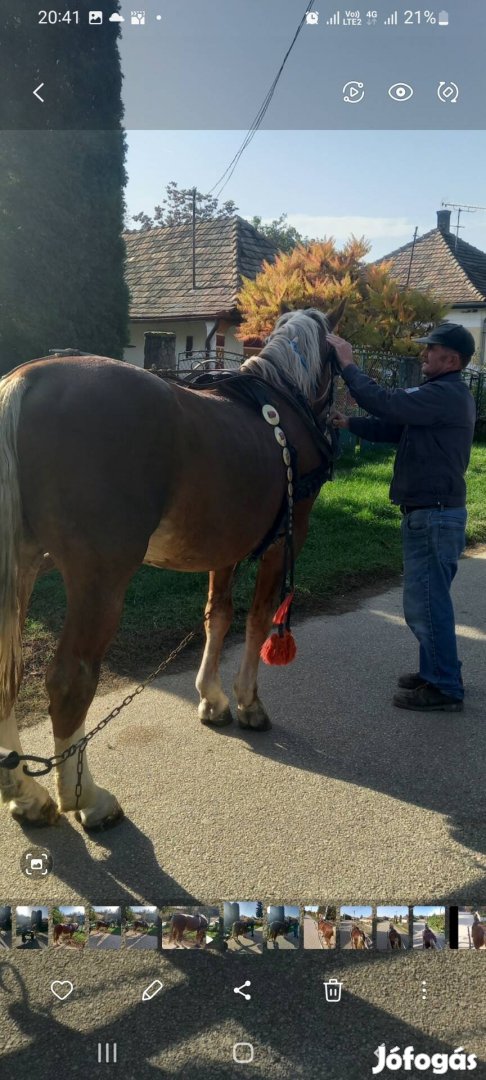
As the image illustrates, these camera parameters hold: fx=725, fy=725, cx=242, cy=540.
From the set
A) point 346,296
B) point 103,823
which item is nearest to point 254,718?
point 103,823

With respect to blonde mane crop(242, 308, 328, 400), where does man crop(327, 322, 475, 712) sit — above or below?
below

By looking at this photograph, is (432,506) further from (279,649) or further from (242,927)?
(242,927)

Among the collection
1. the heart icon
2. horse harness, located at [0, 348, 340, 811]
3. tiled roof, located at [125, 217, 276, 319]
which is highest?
tiled roof, located at [125, 217, 276, 319]

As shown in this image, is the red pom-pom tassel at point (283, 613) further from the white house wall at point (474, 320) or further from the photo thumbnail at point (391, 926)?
the white house wall at point (474, 320)

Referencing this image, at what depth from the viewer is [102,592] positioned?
2277 mm

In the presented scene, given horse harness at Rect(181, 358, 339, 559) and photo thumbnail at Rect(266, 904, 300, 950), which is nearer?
photo thumbnail at Rect(266, 904, 300, 950)

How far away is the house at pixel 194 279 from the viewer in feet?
46.1

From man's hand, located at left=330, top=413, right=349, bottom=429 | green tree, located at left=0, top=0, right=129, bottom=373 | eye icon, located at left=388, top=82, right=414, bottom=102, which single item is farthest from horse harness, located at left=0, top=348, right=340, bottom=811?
green tree, located at left=0, top=0, right=129, bottom=373

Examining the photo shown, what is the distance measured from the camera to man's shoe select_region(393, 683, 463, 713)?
370cm

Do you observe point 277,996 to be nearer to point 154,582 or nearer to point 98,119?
point 154,582

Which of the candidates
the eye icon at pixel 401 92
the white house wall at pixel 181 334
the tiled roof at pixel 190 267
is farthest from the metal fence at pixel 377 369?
the eye icon at pixel 401 92

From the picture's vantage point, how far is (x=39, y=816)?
2453 mm

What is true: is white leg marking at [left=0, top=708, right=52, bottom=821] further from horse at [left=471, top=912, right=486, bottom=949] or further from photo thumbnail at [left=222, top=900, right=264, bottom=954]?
horse at [left=471, top=912, right=486, bottom=949]

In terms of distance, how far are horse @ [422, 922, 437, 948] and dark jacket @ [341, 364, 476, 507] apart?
2424 millimetres
